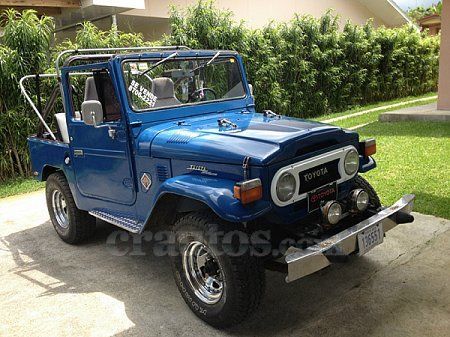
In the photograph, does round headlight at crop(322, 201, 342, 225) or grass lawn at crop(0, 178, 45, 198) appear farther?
grass lawn at crop(0, 178, 45, 198)

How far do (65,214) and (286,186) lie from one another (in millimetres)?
2862

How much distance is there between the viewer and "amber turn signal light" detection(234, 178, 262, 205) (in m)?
2.65

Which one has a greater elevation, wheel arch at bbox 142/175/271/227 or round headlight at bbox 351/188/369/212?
wheel arch at bbox 142/175/271/227

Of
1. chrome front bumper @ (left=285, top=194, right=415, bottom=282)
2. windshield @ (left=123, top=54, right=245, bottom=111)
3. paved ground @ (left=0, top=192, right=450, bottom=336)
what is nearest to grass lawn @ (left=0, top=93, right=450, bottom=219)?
paved ground @ (left=0, top=192, right=450, bottom=336)

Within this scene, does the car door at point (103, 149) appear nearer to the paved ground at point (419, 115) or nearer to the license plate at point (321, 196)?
the license plate at point (321, 196)

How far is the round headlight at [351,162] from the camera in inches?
133

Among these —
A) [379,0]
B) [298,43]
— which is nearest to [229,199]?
[298,43]

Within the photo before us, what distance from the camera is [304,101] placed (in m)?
12.5

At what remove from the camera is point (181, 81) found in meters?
4.01

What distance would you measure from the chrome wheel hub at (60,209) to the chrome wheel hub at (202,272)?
6.99ft

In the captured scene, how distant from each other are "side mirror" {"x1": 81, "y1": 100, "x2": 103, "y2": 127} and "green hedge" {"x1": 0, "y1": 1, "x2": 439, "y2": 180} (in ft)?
13.6

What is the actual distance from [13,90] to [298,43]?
7.62 m

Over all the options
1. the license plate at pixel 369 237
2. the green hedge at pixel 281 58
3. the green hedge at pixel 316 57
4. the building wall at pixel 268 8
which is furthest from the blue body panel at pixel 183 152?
the building wall at pixel 268 8

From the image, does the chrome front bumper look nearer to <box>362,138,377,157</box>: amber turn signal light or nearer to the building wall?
<box>362,138,377,157</box>: amber turn signal light
